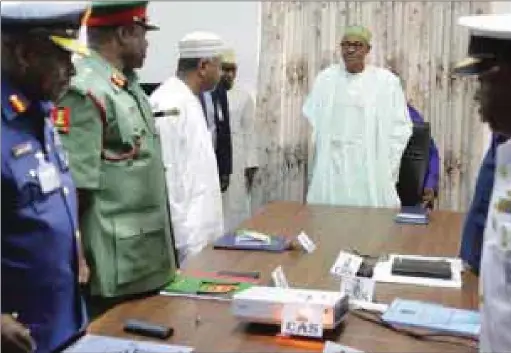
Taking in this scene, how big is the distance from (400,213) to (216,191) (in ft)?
2.51

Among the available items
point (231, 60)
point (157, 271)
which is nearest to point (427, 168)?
point (231, 60)

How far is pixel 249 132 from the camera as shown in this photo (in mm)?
4664

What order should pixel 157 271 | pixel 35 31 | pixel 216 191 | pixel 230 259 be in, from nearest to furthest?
pixel 35 31, pixel 157 271, pixel 230 259, pixel 216 191

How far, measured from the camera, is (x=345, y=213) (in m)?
3.23

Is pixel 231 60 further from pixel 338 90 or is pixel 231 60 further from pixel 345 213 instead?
pixel 345 213

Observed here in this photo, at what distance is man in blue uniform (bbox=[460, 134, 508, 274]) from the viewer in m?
2.20

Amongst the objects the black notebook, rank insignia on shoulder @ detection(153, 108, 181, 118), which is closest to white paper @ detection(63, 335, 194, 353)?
the black notebook

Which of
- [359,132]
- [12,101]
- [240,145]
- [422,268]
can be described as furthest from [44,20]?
[240,145]

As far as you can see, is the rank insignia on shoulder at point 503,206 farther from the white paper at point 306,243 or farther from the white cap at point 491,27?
the white paper at point 306,243

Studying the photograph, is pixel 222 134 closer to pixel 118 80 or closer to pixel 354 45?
pixel 354 45

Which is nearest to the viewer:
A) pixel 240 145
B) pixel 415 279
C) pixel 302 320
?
pixel 302 320

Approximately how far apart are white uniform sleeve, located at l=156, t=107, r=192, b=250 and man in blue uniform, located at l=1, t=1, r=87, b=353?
1.17 metres

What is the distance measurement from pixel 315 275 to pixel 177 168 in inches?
35.1

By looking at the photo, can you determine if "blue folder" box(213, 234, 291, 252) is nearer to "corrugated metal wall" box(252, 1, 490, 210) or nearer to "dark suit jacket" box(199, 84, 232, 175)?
"dark suit jacket" box(199, 84, 232, 175)
